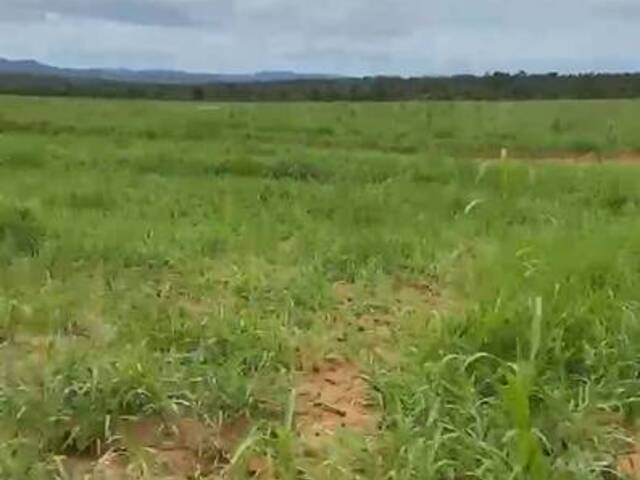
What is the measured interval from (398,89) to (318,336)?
114 feet

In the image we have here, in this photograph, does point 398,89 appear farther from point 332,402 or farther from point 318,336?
point 332,402

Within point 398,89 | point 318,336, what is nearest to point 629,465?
Result: point 318,336

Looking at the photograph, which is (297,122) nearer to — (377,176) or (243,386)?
(377,176)

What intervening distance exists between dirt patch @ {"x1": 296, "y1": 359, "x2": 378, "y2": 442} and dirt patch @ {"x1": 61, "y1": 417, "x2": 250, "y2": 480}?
0.22 meters

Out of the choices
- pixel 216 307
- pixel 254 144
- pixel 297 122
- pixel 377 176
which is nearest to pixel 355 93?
pixel 297 122

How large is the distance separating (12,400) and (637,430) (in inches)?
69.6

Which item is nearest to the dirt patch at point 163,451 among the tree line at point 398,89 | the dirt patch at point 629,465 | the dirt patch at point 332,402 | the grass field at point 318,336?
the grass field at point 318,336

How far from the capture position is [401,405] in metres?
3.03

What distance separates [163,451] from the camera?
2881 millimetres

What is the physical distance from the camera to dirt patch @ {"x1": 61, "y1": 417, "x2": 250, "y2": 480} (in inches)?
108

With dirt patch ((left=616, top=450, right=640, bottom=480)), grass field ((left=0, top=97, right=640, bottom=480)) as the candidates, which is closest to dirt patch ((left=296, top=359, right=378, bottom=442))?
grass field ((left=0, top=97, right=640, bottom=480))

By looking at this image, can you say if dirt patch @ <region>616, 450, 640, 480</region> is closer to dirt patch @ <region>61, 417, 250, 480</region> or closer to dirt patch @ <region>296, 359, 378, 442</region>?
dirt patch @ <region>296, 359, 378, 442</region>

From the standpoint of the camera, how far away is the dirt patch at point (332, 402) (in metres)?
3.04

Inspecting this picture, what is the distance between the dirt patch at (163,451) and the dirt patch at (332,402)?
0.22 meters
